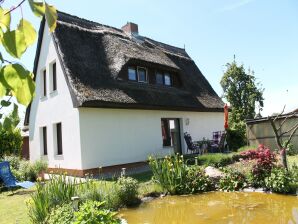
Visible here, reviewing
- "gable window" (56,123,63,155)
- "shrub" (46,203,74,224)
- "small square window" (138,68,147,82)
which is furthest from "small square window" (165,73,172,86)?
"shrub" (46,203,74,224)

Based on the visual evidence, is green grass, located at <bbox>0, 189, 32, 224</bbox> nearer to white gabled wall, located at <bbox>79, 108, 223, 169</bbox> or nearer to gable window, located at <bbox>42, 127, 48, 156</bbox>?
white gabled wall, located at <bbox>79, 108, 223, 169</bbox>

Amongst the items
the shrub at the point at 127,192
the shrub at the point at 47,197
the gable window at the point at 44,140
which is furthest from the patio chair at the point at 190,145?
the shrub at the point at 47,197

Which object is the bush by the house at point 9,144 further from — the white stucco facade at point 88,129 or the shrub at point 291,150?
the shrub at point 291,150

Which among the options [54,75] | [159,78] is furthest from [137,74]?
[54,75]

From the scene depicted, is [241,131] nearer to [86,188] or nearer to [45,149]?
[45,149]

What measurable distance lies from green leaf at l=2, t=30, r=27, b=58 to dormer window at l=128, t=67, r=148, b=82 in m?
16.6

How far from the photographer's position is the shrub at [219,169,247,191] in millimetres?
10039

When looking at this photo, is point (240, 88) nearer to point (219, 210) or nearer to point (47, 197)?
point (219, 210)

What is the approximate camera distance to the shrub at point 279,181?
895 centimetres

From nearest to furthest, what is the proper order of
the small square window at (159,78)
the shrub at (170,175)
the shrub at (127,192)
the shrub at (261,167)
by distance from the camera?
the shrub at (127,192) < the shrub at (261,167) < the shrub at (170,175) < the small square window at (159,78)

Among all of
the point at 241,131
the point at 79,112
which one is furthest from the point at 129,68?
the point at 241,131

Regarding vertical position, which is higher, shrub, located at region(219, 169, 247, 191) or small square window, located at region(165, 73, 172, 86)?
small square window, located at region(165, 73, 172, 86)

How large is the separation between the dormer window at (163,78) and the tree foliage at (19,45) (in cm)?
1856

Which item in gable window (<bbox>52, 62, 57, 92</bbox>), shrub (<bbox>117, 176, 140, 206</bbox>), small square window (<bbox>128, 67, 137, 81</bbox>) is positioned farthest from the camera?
small square window (<bbox>128, 67, 137, 81</bbox>)
